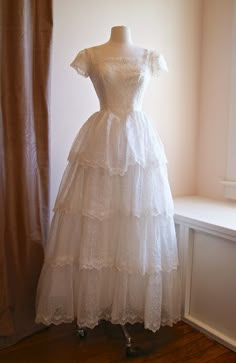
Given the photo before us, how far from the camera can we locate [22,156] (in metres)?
1.49

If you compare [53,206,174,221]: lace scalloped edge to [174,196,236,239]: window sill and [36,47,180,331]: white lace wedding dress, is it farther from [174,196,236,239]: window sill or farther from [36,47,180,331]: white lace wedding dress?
[174,196,236,239]: window sill

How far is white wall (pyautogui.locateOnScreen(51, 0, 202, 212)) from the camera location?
1.72 metres

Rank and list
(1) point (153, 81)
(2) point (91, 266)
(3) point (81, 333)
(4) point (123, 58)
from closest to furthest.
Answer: (2) point (91, 266) → (4) point (123, 58) → (3) point (81, 333) → (1) point (153, 81)

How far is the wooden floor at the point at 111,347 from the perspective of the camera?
144cm

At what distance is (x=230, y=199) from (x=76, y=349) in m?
1.25

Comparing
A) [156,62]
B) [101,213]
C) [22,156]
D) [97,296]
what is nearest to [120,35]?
[156,62]

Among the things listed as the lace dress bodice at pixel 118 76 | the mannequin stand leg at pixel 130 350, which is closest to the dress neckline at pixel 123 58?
the lace dress bodice at pixel 118 76

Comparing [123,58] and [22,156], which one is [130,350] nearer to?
[22,156]

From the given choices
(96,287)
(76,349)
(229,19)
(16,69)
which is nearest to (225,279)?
(96,287)

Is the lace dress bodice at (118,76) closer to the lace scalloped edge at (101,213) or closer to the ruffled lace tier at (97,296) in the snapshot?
the lace scalloped edge at (101,213)

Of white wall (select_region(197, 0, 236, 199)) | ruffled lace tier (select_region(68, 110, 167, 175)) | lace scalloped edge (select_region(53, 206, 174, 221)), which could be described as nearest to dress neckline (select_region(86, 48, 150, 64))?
ruffled lace tier (select_region(68, 110, 167, 175))

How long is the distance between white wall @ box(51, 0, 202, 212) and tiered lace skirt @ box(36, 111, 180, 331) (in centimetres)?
39

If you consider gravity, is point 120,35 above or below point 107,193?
above

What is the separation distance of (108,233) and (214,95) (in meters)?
1.29
